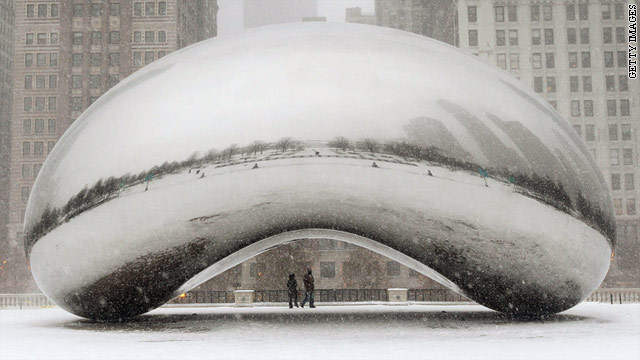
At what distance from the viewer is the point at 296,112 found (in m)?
10.8

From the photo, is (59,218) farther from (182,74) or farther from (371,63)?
(371,63)

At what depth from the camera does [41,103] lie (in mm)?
A: 78500

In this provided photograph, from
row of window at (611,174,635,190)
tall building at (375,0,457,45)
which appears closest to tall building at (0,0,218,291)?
tall building at (375,0,457,45)

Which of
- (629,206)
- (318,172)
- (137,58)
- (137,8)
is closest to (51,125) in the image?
(137,58)

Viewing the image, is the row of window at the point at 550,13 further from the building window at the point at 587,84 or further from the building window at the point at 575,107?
the building window at the point at 575,107

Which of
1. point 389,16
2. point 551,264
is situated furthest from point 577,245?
point 389,16

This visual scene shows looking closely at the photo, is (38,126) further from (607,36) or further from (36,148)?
(607,36)

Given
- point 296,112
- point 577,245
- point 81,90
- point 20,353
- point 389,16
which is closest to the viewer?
point 20,353

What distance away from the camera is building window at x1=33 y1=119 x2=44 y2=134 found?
7788cm

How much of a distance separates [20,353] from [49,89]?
75.5 m

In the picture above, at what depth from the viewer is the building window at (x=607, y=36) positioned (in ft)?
256

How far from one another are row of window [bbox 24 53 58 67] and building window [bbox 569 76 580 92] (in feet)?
181

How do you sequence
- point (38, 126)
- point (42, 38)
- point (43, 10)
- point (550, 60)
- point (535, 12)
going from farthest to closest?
point (43, 10) < point (42, 38) < point (535, 12) < point (550, 60) < point (38, 126)

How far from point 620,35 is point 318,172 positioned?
75.9m
